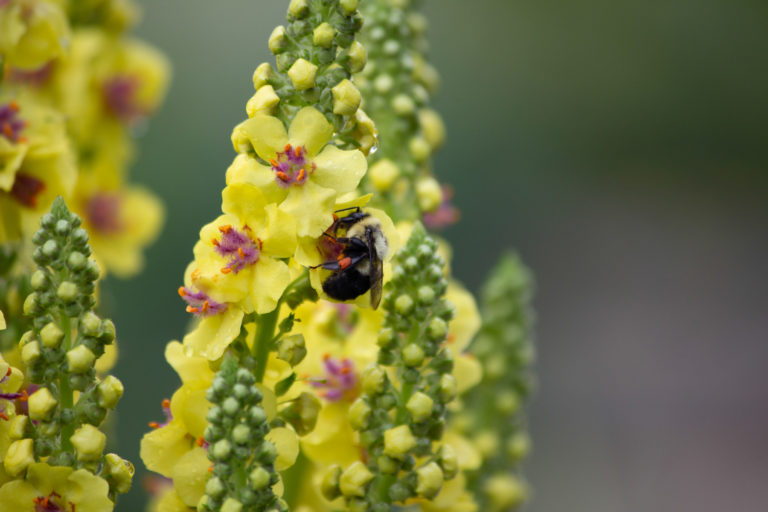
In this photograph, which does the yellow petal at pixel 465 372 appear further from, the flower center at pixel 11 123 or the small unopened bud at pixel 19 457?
the flower center at pixel 11 123

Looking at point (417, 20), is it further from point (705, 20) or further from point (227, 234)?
point (705, 20)

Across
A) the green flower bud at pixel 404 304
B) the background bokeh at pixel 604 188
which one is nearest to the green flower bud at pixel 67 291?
the green flower bud at pixel 404 304

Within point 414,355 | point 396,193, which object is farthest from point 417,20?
point 414,355

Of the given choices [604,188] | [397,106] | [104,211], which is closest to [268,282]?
[397,106]

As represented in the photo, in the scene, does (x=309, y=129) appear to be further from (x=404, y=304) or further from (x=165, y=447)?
(x=165, y=447)

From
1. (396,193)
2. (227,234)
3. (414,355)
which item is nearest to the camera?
(227,234)

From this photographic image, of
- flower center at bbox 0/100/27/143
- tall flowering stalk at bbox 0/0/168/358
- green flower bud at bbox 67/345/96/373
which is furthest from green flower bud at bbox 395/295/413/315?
flower center at bbox 0/100/27/143

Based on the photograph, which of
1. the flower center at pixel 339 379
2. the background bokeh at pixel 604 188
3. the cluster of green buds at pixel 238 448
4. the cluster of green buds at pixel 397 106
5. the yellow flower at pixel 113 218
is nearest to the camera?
the cluster of green buds at pixel 238 448

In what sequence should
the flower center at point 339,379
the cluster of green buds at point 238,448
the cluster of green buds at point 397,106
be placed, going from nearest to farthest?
1. the cluster of green buds at point 238,448
2. the flower center at point 339,379
3. the cluster of green buds at point 397,106
